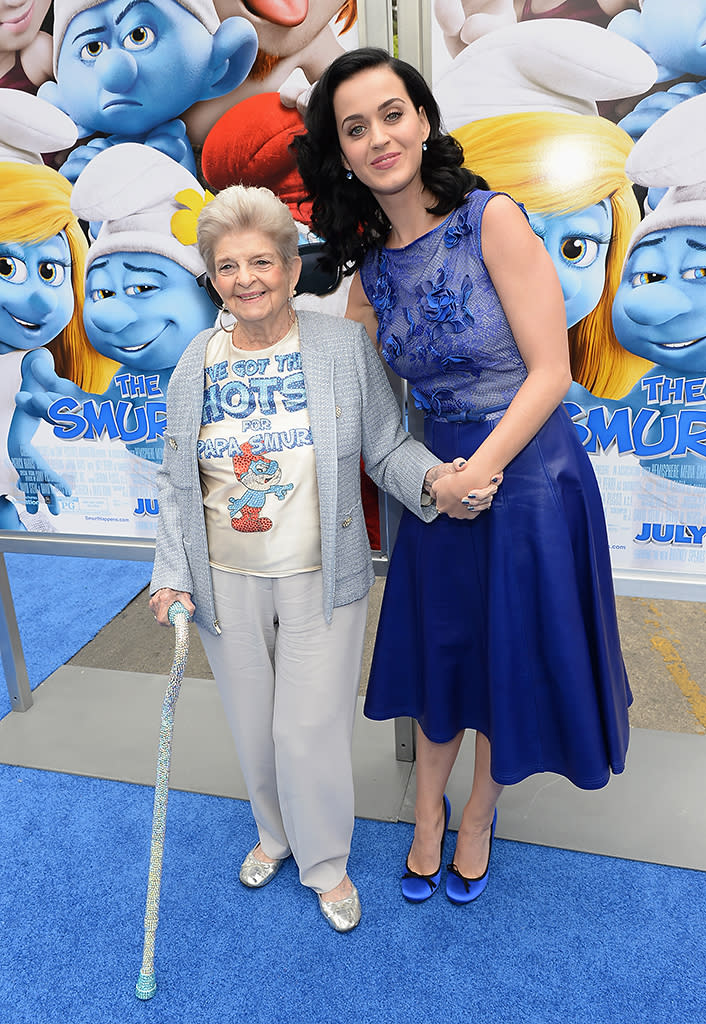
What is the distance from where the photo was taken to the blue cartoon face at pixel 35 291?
2.16 metres

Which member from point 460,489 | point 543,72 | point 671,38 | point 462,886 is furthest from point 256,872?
point 671,38

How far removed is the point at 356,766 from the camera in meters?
2.46

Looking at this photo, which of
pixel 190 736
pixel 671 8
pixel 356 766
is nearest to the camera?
pixel 671 8

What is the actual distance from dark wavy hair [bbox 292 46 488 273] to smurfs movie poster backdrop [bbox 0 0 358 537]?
0.28 metres

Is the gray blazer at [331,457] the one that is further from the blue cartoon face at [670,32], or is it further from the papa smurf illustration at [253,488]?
the blue cartoon face at [670,32]

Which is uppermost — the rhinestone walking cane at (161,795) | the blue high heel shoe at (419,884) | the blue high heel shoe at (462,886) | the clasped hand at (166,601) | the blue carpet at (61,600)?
the clasped hand at (166,601)

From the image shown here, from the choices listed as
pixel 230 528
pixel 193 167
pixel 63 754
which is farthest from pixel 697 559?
pixel 63 754

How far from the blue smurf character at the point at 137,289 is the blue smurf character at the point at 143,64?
0.21 feet

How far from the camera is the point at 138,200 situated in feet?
6.66

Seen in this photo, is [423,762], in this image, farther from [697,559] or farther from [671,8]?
[671,8]

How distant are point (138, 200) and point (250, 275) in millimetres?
757

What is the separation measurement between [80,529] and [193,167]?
1.15 m

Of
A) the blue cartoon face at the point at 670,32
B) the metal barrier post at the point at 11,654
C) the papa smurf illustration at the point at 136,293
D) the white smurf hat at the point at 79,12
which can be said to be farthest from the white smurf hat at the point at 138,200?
the metal barrier post at the point at 11,654

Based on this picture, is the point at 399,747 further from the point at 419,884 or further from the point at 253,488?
the point at 253,488
